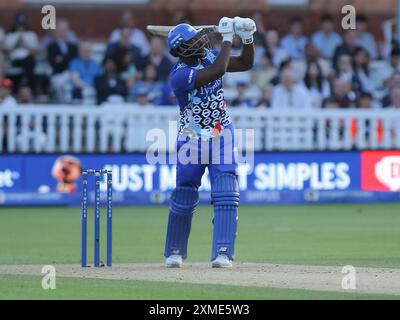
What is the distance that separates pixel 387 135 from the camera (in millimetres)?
22875

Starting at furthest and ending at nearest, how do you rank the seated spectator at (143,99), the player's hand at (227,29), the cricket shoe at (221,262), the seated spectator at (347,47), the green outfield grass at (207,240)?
the seated spectator at (347,47)
the seated spectator at (143,99)
the cricket shoe at (221,262)
the player's hand at (227,29)
the green outfield grass at (207,240)

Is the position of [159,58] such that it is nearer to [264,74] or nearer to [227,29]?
[264,74]

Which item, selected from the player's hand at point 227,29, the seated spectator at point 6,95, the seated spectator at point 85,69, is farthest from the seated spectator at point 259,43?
the player's hand at point 227,29

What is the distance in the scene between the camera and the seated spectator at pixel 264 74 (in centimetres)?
2417

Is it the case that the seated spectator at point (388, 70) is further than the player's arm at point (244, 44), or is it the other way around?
the seated spectator at point (388, 70)

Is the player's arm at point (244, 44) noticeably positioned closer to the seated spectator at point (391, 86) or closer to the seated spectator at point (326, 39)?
the seated spectator at point (391, 86)

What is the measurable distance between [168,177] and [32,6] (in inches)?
237

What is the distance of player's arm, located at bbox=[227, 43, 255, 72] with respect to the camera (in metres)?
12.3

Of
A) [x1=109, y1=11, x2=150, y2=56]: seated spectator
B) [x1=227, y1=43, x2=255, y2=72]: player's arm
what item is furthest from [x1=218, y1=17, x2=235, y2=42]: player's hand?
[x1=109, y1=11, x2=150, y2=56]: seated spectator

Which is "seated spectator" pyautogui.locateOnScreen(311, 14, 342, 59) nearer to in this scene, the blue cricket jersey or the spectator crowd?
the spectator crowd

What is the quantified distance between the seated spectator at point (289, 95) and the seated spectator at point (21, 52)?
14.4ft

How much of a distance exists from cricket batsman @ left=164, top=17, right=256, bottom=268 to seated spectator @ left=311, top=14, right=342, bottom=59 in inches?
532

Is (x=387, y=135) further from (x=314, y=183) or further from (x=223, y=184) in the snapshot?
(x=223, y=184)
